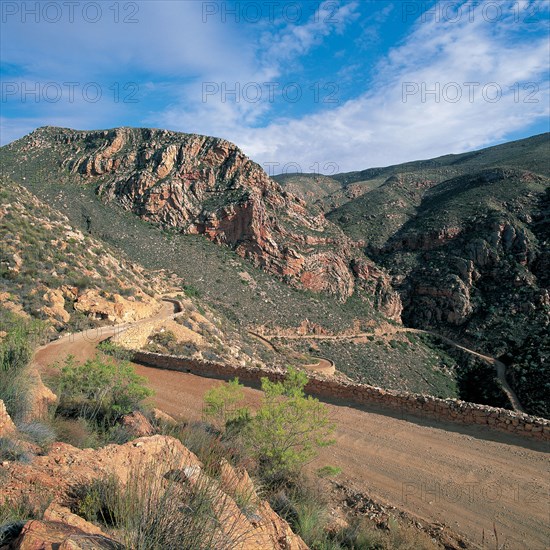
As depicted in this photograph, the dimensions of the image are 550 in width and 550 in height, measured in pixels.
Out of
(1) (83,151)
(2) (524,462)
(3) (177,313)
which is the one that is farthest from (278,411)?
(1) (83,151)

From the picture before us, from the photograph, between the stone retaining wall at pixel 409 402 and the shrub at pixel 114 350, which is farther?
the shrub at pixel 114 350

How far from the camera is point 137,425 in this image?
6.10m

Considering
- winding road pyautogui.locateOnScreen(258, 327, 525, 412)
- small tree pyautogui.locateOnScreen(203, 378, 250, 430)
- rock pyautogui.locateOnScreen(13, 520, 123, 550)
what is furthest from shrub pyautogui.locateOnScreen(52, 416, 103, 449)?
winding road pyautogui.locateOnScreen(258, 327, 525, 412)

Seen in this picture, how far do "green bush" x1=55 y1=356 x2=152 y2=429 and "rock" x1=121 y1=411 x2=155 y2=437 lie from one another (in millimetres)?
364

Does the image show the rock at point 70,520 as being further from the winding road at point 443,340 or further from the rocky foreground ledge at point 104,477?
the winding road at point 443,340

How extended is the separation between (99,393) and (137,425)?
1.63 m

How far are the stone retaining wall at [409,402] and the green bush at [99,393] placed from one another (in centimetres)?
459

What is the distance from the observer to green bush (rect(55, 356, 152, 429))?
6.75 m

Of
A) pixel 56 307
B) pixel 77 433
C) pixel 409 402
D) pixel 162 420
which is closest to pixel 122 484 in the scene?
pixel 77 433

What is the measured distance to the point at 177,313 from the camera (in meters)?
20.7

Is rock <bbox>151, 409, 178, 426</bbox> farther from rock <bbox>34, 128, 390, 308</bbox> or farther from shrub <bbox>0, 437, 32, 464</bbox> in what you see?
rock <bbox>34, 128, 390, 308</bbox>

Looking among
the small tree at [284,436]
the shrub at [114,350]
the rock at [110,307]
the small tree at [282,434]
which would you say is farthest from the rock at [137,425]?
the rock at [110,307]

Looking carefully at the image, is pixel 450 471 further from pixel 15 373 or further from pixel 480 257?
pixel 480 257

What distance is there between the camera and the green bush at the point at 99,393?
22.1 ft
